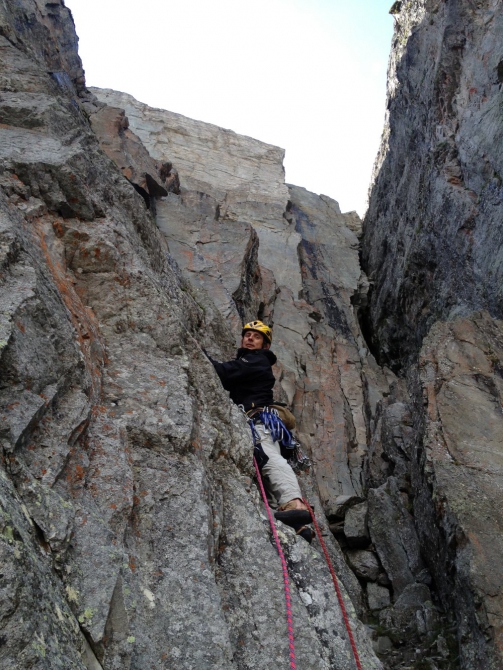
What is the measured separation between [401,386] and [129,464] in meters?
10.9

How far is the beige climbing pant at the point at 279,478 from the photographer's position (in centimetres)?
778

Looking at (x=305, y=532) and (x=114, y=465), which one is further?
(x=305, y=532)

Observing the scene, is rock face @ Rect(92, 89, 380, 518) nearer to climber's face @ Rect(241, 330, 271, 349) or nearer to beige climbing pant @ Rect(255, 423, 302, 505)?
climber's face @ Rect(241, 330, 271, 349)

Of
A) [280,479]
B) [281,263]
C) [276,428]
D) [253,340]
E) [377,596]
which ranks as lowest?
[377,596]

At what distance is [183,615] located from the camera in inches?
191

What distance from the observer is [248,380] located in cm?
937

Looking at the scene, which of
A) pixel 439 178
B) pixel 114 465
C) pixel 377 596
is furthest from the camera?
pixel 439 178

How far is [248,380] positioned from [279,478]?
187 centimetres

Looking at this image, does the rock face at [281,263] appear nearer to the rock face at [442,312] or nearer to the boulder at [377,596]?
the rock face at [442,312]

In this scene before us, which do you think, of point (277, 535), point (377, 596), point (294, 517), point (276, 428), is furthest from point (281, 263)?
point (277, 535)

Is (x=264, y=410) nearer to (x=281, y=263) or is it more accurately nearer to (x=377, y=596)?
(x=377, y=596)

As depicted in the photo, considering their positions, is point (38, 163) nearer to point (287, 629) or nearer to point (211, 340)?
point (211, 340)

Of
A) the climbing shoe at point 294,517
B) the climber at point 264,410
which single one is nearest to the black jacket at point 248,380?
the climber at point 264,410

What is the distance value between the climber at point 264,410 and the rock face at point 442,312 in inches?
105
